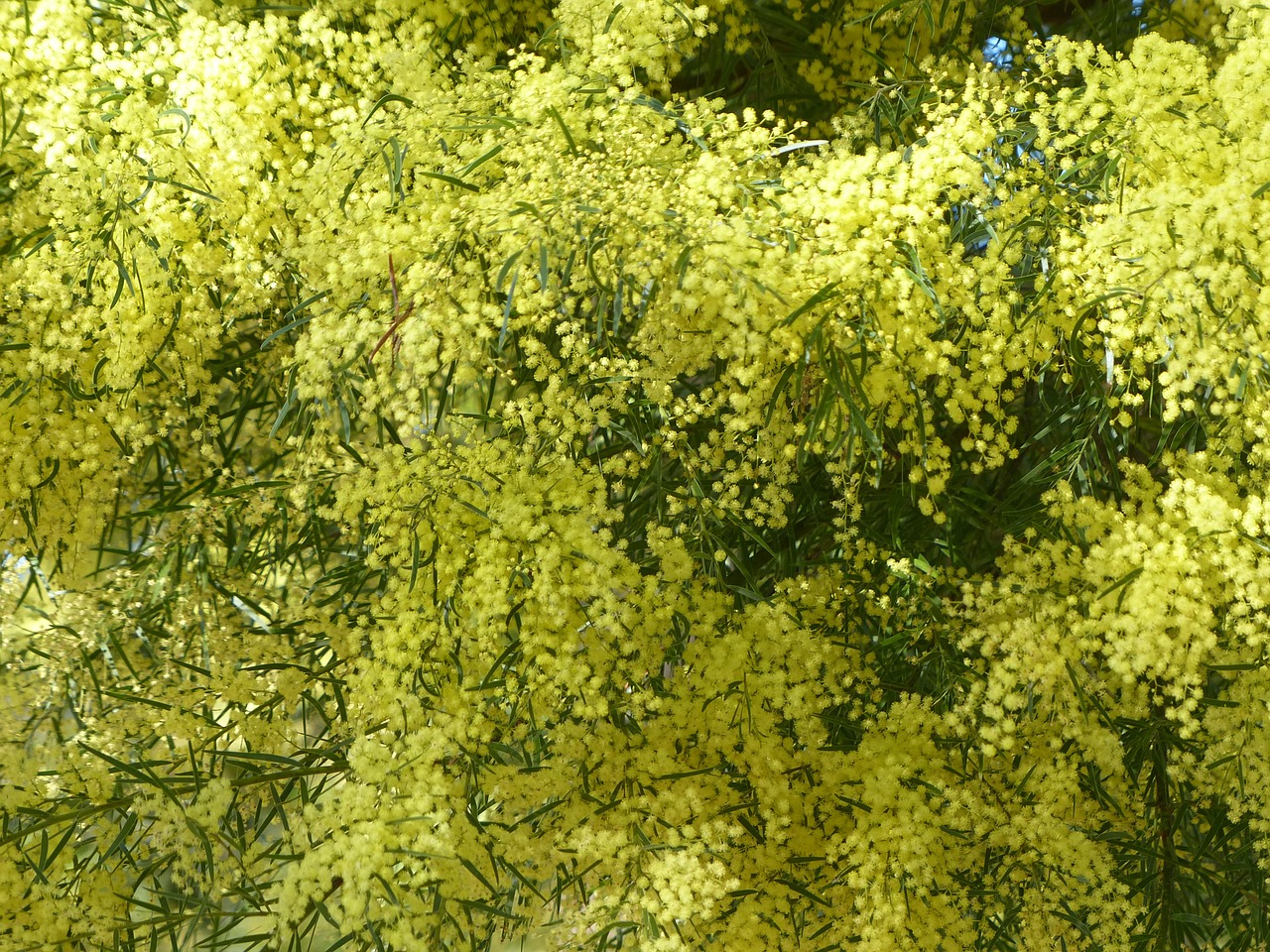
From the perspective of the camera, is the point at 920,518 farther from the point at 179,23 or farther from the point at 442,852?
the point at 179,23

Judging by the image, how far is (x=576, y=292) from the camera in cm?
174

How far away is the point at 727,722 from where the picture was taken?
71.7 inches

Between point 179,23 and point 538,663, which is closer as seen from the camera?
point 538,663

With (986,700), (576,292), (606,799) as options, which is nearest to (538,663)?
(606,799)

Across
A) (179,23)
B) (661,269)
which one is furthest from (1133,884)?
(179,23)

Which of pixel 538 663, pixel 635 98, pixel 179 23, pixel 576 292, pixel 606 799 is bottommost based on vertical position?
pixel 606 799

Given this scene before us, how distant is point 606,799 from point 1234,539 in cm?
102

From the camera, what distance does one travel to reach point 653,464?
2115mm

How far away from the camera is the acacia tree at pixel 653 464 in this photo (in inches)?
65.5

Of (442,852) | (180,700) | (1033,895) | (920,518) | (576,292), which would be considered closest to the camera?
(442,852)

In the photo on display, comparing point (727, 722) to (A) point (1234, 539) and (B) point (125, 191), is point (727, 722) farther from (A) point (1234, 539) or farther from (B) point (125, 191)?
(B) point (125, 191)

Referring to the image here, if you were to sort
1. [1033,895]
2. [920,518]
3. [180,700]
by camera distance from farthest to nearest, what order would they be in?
[920,518], [180,700], [1033,895]

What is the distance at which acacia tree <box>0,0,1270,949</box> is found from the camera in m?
1.66

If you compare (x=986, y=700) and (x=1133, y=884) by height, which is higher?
(x=986, y=700)
